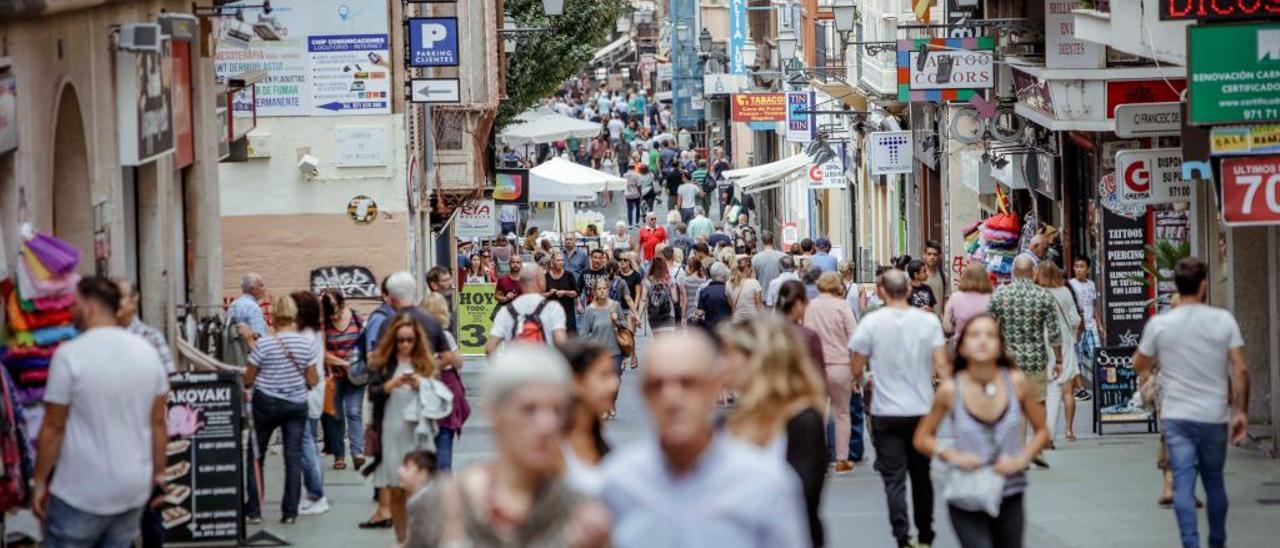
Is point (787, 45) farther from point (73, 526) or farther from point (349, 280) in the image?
point (73, 526)

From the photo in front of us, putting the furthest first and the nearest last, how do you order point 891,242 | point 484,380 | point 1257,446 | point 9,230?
point 891,242 < point 484,380 < point 1257,446 < point 9,230

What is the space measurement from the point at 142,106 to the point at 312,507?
2842 millimetres

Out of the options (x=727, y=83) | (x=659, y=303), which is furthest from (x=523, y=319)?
(x=727, y=83)

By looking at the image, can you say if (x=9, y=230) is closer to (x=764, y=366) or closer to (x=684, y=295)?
(x=764, y=366)

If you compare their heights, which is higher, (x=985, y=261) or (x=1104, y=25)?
(x=1104, y=25)

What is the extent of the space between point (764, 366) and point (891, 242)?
112ft

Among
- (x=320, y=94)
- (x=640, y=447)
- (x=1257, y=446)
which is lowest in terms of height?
(x=1257, y=446)

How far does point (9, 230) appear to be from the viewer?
12.1m

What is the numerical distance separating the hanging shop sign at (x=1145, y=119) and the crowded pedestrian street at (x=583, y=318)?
50 millimetres

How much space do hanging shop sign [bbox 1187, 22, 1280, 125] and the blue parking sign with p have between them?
43.3 ft

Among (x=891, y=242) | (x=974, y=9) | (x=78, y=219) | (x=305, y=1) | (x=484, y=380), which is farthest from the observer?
(x=891, y=242)

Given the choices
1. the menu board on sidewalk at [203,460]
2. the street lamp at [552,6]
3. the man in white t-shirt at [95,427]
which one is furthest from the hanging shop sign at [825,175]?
the man in white t-shirt at [95,427]

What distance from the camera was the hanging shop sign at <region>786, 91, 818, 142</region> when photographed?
44594 millimetres

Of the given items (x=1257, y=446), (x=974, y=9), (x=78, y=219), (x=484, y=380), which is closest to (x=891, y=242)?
(x=974, y=9)
